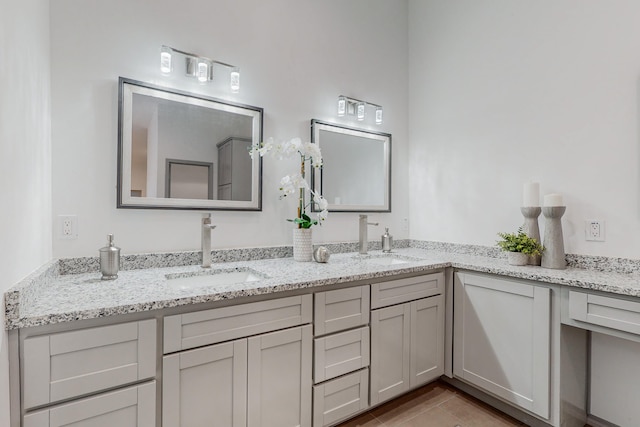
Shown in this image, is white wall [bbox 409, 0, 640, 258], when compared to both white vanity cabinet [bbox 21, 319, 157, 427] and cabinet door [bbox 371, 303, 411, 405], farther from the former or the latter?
white vanity cabinet [bbox 21, 319, 157, 427]

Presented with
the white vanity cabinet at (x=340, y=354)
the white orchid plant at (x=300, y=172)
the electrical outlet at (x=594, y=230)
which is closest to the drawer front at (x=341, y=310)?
the white vanity cabinet at (x=340, y=354)

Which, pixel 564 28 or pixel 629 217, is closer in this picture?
pixel 629 217

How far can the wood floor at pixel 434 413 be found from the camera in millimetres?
1793

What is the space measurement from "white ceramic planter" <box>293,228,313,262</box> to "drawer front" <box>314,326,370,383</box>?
1.86 ft

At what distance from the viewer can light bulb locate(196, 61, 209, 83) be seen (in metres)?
1.79

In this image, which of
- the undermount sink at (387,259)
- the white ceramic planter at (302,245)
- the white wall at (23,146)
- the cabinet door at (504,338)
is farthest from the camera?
the undermount sink at (387,259)

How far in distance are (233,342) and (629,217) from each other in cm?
208

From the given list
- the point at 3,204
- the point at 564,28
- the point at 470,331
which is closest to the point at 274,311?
the point at 3,204

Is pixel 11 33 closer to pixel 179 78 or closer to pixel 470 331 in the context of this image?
pixel 179 78

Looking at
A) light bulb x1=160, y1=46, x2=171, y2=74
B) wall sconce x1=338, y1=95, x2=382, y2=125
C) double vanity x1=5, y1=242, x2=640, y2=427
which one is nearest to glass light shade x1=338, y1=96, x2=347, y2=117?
wall sconce x1=338, y1=95, x2=382, y2=125

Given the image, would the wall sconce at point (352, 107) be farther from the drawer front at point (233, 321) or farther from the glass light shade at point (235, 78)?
the drawer front at point (233, 321)

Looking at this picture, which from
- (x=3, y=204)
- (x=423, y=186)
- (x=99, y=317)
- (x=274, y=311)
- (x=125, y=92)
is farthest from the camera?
(x=423, y=186)

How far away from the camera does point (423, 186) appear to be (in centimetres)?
277

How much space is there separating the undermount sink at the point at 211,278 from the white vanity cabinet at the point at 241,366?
0.98 ft
